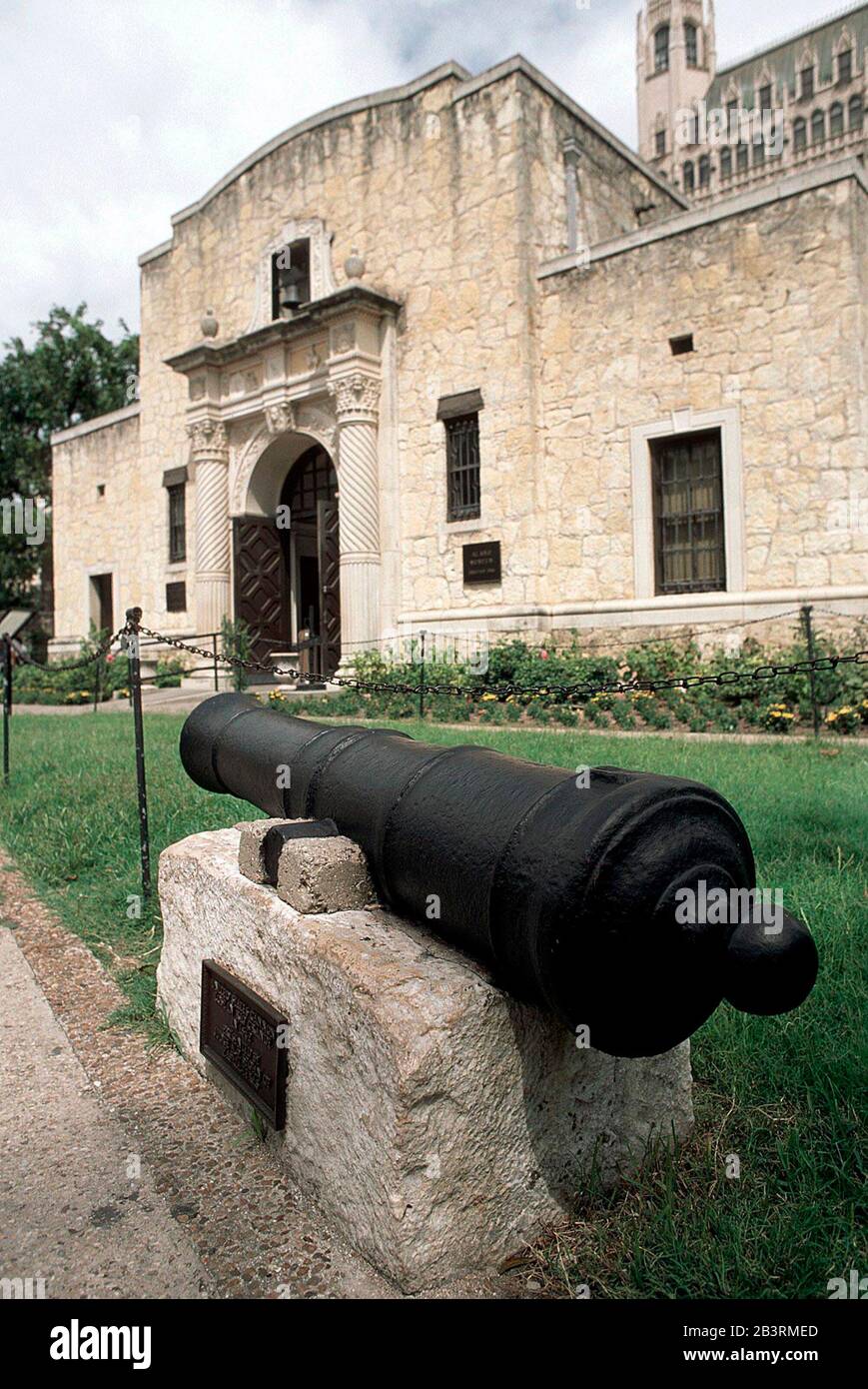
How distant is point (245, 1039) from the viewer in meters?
2.32

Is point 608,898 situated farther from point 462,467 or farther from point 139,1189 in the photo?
point 462,467

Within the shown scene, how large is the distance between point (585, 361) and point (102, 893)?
33.7ft

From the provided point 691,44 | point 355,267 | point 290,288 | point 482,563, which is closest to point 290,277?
point 290,288

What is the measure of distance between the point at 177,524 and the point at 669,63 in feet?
190

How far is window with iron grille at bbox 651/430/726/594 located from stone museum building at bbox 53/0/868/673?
3cm

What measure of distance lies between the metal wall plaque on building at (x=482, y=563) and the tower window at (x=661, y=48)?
60825mm

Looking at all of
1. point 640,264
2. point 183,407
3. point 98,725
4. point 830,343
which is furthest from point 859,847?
point 183,407

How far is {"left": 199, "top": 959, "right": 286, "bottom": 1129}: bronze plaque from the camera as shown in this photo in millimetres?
2143

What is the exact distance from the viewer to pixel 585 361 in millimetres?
12484

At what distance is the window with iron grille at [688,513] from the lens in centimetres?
1165

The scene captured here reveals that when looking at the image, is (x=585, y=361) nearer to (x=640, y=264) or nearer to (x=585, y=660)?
(x=640, y=264)

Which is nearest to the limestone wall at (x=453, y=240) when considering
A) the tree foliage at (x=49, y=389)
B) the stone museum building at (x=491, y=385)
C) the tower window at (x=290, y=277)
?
the stone museum building at (x=491, y=385)

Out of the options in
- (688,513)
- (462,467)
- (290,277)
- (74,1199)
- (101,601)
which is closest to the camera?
(74,1199)

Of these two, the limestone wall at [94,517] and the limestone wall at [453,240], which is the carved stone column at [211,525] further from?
the limestone wall at [453,240]
